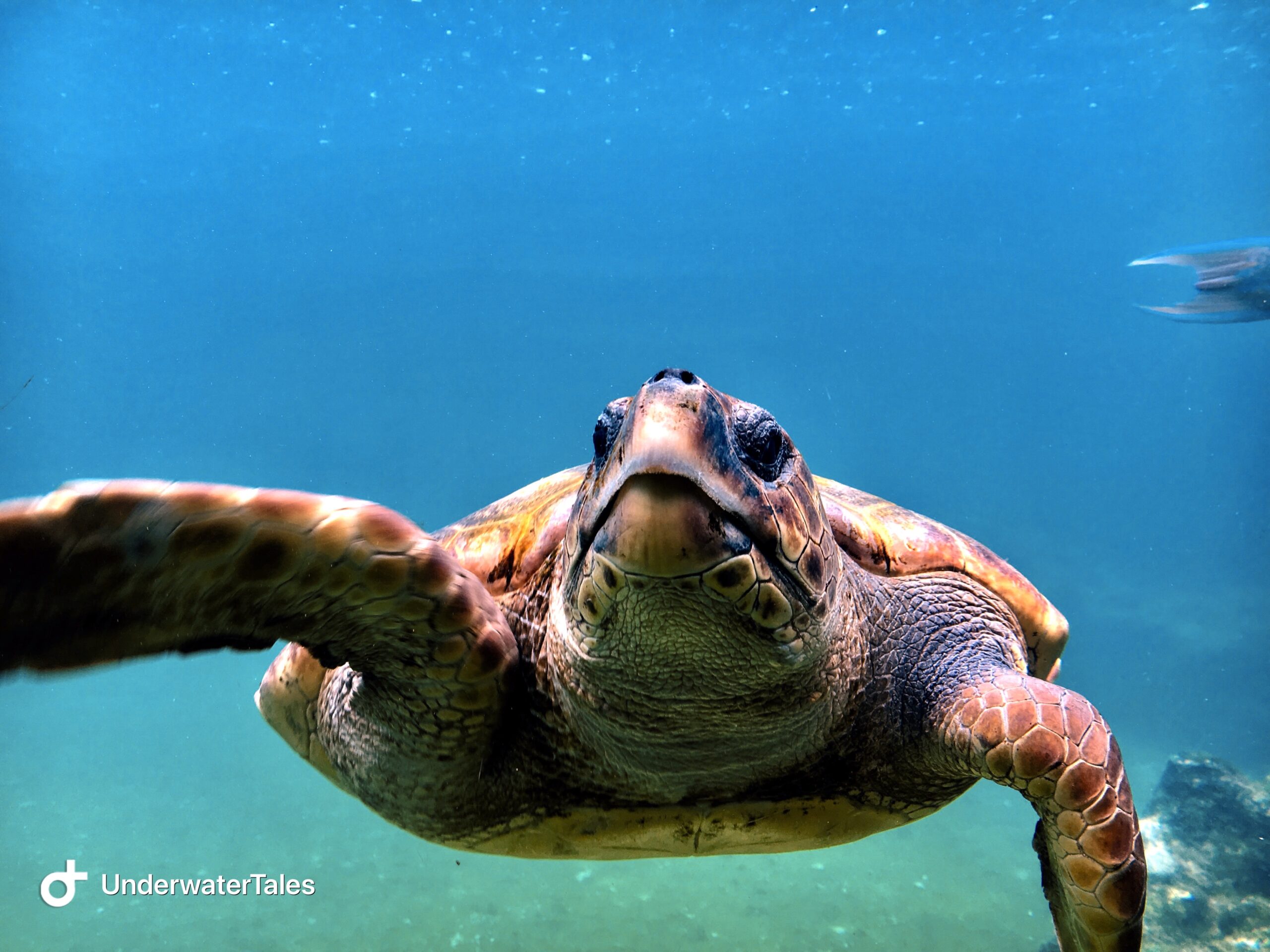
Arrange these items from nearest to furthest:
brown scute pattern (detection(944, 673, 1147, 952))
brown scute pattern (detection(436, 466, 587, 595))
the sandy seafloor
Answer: brown scute pattern (detection(944, 673, 1147, 952))
brown scute pattern (detection(436, 466, 587, 595))
the sandy seafloor

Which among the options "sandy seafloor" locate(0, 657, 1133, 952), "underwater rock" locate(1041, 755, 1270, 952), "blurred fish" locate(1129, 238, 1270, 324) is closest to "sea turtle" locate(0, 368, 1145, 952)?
"sandy seafloor" locate(0, 657, 1133, 952)

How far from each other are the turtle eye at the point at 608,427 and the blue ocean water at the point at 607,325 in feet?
3.43

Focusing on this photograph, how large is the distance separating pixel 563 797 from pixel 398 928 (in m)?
5.62

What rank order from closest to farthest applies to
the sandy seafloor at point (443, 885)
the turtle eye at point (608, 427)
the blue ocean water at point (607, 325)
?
the turtle eye at point (608, 427)
the sandy seafloor at point (443, 885)
the blue ocean water at point (607, 325)

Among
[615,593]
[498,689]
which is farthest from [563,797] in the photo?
[615,593]

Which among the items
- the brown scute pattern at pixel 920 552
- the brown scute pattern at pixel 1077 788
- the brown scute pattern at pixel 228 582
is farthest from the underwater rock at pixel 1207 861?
the brown scute pattern at pixel 228 582

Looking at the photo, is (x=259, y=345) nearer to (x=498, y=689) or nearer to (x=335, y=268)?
(x=335, y=268)

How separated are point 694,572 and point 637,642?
330mm

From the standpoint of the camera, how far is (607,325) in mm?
69938

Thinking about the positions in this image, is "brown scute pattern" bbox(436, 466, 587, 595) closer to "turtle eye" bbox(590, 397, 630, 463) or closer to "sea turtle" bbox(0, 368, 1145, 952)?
"sea turtle" bbox(0, 368, 1145, 952)

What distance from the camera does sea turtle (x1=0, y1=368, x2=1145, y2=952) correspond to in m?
1.27

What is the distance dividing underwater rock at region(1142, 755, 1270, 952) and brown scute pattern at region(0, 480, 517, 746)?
7329 mm

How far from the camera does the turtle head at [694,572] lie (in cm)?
125

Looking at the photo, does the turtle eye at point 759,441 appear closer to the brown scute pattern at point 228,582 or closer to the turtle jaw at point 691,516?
the turtle jaw at point 691,516
